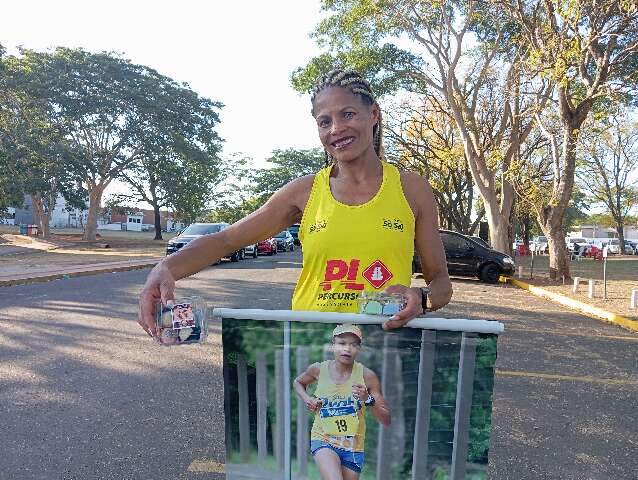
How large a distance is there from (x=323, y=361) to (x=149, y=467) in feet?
8.17

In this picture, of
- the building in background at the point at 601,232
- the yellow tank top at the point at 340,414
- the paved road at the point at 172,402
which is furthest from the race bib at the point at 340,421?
the building in background at the point at 601,232

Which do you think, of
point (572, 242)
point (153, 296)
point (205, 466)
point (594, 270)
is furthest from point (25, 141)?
point (572, 242)

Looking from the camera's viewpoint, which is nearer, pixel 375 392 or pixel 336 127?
pixel 375 392

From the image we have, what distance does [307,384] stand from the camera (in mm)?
1589

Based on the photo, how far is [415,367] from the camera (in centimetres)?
155

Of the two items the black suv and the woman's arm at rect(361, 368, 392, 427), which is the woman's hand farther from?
the black suv

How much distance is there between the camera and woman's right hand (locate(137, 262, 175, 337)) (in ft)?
5.35

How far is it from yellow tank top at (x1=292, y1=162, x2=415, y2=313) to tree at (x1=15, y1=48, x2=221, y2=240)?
35865 millimetres

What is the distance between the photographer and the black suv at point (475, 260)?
18625mm

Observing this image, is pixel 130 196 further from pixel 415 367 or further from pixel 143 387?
pixel 415 367

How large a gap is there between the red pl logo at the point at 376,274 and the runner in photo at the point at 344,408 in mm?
203

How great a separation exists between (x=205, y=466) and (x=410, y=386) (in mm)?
2515

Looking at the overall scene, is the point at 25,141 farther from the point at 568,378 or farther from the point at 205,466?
the point at 205,466

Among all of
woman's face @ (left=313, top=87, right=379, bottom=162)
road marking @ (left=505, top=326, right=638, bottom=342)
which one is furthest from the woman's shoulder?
road marking @ (left=505, top=326, right=638, bottom=342)
